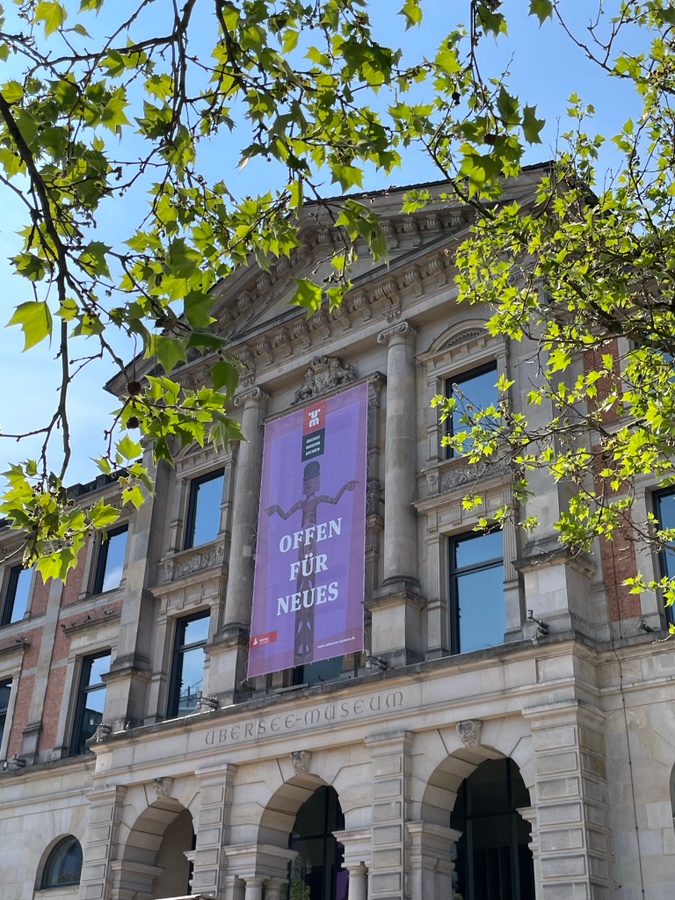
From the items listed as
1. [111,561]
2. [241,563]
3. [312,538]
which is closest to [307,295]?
[312,538]

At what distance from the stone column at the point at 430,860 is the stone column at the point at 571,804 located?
1.92m

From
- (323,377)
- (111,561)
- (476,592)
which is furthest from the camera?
(111,561)

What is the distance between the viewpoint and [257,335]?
1094 inches

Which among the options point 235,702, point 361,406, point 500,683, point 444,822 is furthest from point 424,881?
point 361,406

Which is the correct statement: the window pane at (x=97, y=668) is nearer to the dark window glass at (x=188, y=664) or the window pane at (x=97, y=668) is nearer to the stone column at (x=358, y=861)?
the dark window glass at (x=188, y=664)

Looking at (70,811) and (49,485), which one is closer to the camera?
(49,485)

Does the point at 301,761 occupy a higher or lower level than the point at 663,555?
lower

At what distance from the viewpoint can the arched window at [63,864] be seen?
26.8 meters

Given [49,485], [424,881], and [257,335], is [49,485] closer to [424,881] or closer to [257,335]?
[424,881]

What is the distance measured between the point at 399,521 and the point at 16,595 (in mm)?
17277

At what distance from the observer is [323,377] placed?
2653cm

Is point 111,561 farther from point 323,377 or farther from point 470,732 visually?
point 470,732

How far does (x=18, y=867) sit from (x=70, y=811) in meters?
2.31

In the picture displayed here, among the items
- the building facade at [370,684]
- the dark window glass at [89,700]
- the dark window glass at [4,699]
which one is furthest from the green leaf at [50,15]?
the dark window glass at [4,699]
